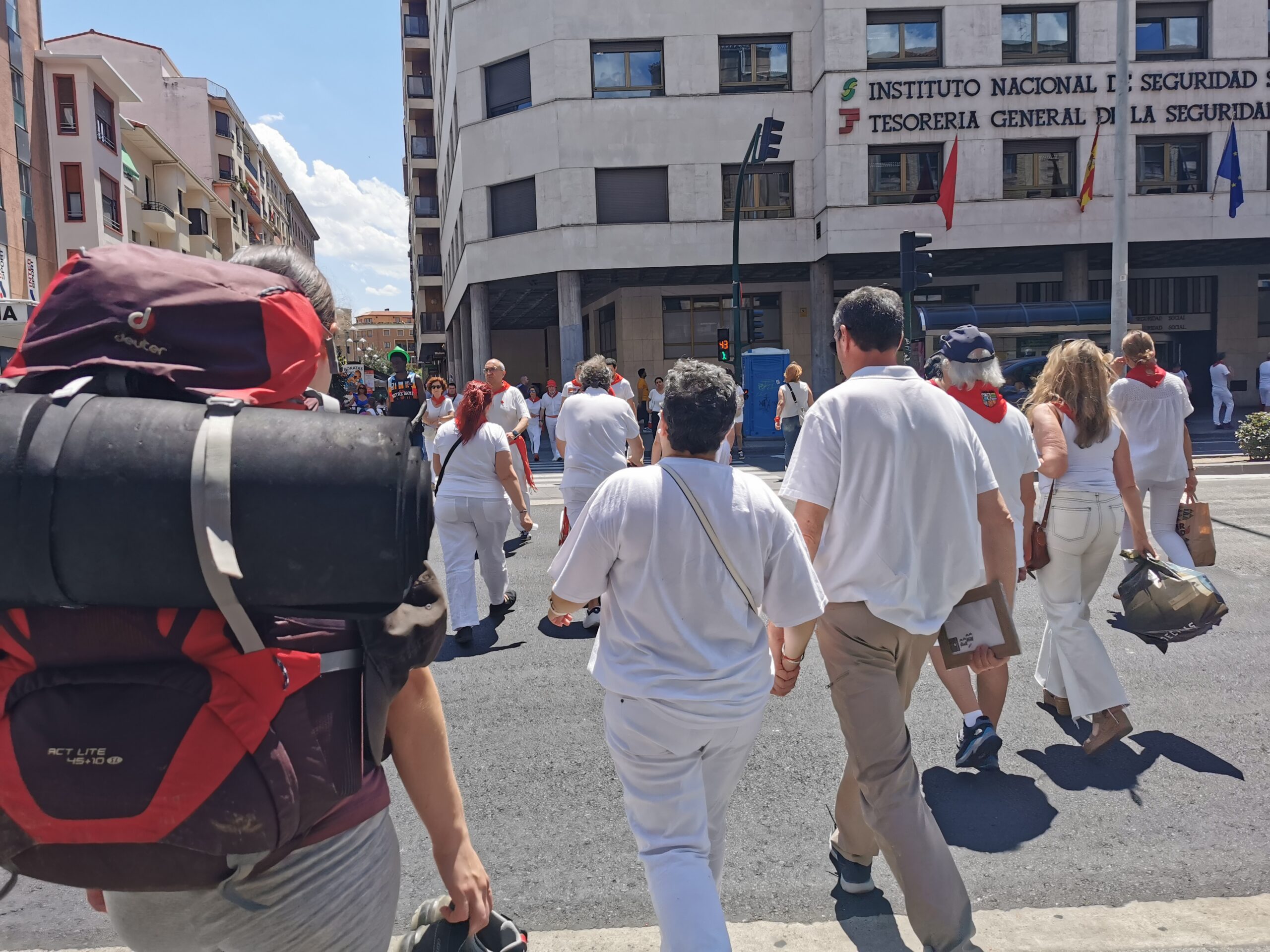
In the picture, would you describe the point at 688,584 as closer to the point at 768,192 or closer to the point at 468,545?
the point at 468,545

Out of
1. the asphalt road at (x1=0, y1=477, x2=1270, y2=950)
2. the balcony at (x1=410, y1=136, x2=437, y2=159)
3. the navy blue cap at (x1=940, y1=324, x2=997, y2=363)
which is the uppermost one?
the balcony at (x1=410, y1=136, x2=437, y2=159)

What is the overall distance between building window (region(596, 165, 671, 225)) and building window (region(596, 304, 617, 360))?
5.07 meters

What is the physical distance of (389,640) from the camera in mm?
1324

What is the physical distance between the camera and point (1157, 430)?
627cm

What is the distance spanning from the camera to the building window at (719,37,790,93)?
26078 mm

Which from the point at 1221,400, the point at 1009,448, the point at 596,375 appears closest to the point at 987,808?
the point at 1009,448

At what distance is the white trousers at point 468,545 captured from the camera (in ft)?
20.4

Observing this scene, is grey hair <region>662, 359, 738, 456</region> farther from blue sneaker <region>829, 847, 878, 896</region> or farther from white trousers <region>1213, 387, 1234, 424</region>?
white trousers <region>1213, 387, 1234, 424</region>

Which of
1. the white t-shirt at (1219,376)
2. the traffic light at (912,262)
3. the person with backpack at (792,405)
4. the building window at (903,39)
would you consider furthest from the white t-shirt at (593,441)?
the building window at (903,39)

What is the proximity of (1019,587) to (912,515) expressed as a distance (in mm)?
4928

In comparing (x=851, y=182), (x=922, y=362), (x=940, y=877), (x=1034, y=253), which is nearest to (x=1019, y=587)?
(x=940, y=877)

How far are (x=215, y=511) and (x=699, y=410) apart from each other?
1.78 meters

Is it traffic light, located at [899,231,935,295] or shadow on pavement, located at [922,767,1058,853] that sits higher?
traffic light, located at [899,231,935,295]

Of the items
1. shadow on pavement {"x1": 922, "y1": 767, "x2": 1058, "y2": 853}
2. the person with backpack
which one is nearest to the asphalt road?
shadow on pavement {"x1": 922, "y1": 767, "x2": 1058, "y2": 853}
